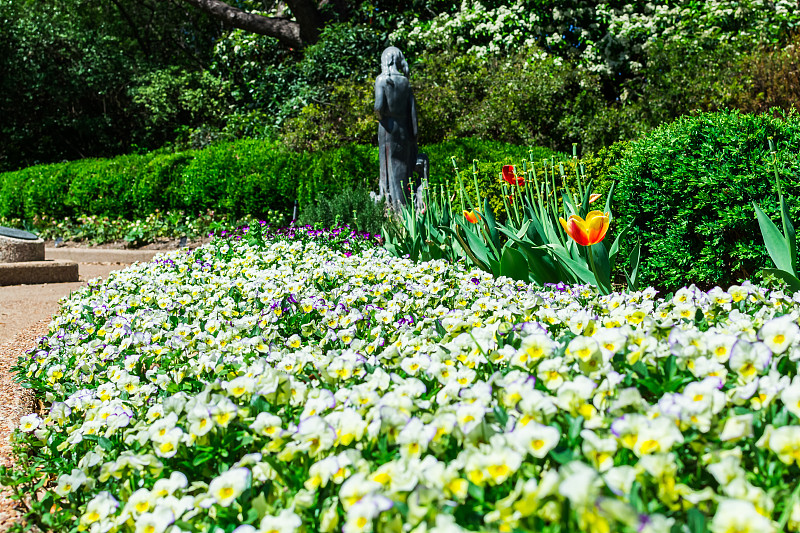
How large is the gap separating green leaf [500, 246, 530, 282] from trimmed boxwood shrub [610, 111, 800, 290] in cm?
88

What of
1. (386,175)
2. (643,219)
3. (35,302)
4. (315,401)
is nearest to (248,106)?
(386,175)

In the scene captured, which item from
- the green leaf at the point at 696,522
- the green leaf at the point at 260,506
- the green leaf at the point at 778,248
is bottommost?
the green leaf at the point at 260,506

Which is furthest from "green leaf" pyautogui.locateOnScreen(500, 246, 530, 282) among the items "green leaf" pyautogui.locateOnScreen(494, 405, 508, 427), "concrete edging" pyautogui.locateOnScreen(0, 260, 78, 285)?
"concrete edging" pyautogui.locateOnScreen(0, 260, 78, 285)

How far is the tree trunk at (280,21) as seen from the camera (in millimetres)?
15250

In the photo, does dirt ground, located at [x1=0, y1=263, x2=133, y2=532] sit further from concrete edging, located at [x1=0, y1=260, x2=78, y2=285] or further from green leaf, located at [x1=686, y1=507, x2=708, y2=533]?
green leaf, located at [x1=686, y1=507, x2=708, y2=533]

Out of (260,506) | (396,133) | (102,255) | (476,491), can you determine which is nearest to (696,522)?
(476,491)

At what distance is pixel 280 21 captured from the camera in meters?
15.8

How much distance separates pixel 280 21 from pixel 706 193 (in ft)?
46.9

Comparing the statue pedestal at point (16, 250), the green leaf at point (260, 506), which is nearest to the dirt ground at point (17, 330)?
the statue pedestal at point (16, 250)

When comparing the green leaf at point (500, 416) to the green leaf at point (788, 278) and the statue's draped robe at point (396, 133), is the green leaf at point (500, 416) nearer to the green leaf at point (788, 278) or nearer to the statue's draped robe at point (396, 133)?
the green leaf at point (788, 278)

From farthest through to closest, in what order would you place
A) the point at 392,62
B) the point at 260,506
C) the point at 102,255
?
the point at 102,255 < the point at 392,62 < the point at 260,506

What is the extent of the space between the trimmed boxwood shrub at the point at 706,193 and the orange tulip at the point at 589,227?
3.68 ft

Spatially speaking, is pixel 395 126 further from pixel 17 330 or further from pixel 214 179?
pixel 17 330

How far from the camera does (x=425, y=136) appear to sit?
11391 mm
